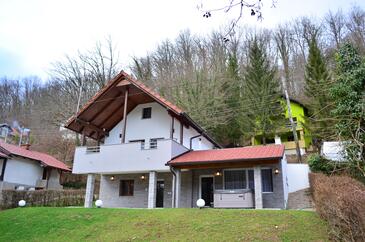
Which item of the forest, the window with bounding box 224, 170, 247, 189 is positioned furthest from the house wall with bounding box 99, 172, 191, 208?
the forest

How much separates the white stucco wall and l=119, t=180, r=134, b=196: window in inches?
466

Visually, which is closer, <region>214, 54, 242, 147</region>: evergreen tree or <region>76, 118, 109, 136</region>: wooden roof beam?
<region>76, 118, 109, 136</region>: wooden roof beam

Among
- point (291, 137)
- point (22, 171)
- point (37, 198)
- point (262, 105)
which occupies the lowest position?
point (37, 198)

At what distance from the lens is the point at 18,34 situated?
250 inches

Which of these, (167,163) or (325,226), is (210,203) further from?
(325,226)

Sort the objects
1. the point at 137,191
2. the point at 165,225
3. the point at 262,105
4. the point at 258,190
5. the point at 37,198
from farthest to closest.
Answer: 1. the point at 262,105
2. the point at 37,198
3. the point at 137,191
4. the point at 258,190
5. the point at 165,225

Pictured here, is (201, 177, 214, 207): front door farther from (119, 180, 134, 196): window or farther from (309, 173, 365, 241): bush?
(309, 173, 365, 241): bush

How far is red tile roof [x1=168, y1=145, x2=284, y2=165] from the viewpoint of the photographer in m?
14.2

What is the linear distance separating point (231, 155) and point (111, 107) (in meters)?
8.27

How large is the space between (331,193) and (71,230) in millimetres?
9265

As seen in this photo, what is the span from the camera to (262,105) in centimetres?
2822

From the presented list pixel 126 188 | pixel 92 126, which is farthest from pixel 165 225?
pixel 92 126

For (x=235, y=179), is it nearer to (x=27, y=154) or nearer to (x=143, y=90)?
(x=143, y=90)

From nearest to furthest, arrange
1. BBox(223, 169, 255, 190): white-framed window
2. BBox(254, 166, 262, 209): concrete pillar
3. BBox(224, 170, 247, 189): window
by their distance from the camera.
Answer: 1. BBox(254, 166, 262, 209): concrete pillar
2. BBox(223, 169, 255, 190): white-framed window
3. BBox(224, 170, 247, 189): window
